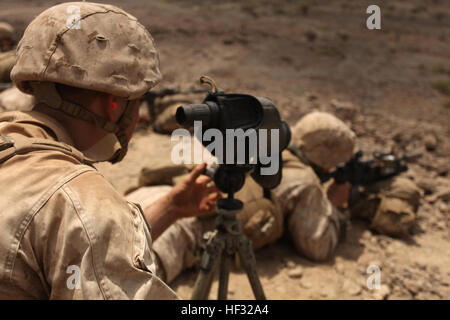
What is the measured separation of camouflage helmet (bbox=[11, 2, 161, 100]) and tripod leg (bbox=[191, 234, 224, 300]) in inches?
44.2

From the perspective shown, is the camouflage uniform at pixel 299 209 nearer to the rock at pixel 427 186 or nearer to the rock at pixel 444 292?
the rock at pixel 444 292

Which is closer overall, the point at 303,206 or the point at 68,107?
the point at 68,107

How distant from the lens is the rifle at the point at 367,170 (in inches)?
164

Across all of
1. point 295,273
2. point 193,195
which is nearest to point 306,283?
point 295,273

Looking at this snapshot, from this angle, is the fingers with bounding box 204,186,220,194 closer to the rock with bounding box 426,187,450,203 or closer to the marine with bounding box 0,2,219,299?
the marine with bounding box 0,2,219,299

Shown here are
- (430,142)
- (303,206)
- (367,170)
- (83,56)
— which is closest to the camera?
(83,56)

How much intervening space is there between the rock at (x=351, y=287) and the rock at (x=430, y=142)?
4.07 meters

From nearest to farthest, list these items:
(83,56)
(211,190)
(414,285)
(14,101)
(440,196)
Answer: (83,56), (211,190), (414,285), (14,101), (440,196)

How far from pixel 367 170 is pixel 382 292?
1501mm

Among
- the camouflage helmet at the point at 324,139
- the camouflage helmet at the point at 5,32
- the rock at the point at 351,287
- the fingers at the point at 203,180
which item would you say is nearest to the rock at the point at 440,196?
the camouflage helmet at the point at 324,139

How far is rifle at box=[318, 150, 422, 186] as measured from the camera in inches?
164

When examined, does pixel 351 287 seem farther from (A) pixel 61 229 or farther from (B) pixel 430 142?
(B) pixel 430 142

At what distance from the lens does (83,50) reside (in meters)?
1.36
